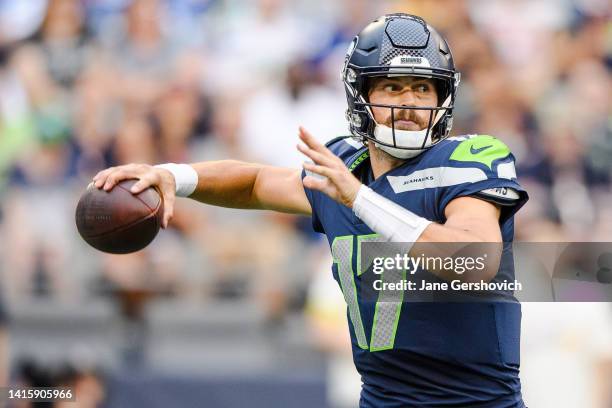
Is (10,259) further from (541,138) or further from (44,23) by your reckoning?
(541,138)

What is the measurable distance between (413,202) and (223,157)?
425 centimetres

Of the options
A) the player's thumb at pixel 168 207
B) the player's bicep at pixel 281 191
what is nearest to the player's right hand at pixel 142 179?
the player's thumb at pixel 168 207

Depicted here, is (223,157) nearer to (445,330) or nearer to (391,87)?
(391,87)

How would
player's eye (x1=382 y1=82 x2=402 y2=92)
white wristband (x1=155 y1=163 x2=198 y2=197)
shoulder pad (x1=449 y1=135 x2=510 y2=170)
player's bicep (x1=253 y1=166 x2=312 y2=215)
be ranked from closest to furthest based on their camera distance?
shoulder pad (x1=449 y1=135 x2=510 y2=170) → player's eye (x1=382 y1=82 x2=402 y2=92) → white wristband (x1=155 y1=163 x2=198 y2=197) → player's bicep (x1=253 y1=166 x2=312 y2=215)

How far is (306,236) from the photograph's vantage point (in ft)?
23.6

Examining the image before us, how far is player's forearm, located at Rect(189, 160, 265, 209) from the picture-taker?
4105 mm

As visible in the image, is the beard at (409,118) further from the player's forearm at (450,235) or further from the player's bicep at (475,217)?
the player's forearm at (450,235)

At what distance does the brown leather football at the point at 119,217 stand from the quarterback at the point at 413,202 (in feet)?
0.13

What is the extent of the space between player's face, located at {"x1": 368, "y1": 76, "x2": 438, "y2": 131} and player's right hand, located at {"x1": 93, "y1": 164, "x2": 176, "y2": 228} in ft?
2.67

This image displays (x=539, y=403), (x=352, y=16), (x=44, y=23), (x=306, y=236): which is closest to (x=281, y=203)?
(x=539, y=403)

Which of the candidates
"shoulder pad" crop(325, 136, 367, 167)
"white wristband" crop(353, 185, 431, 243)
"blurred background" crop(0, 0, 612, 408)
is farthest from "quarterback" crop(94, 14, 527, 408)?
"blurred background" crop(0, 0, 612, 408)

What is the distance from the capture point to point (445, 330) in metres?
3.40

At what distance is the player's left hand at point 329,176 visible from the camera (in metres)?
3.15

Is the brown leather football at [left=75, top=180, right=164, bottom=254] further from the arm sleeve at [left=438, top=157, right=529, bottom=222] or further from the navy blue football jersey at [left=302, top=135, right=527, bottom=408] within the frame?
the arm sleeve at [left=438, top=157, right=529, bottom=222]
